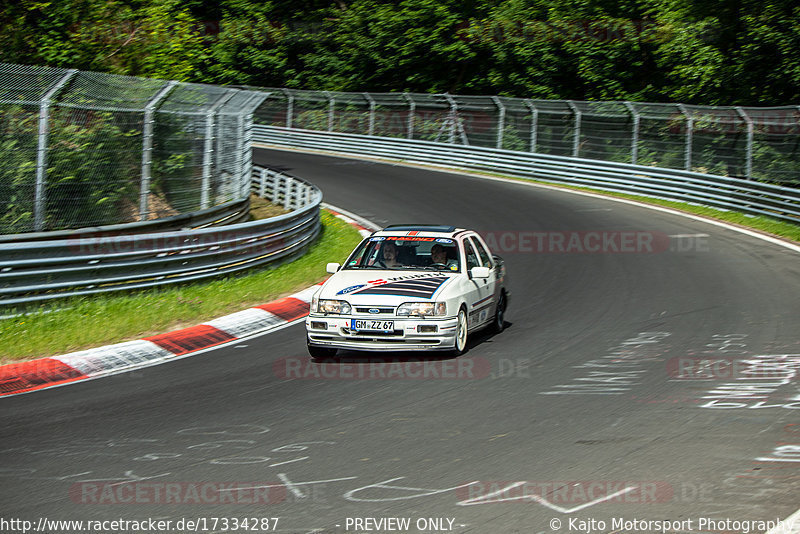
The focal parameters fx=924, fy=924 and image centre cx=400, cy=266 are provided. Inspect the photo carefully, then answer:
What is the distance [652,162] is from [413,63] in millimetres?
19126

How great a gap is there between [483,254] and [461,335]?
201 centimetres

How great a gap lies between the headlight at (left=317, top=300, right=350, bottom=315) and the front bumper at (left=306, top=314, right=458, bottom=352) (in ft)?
0.25

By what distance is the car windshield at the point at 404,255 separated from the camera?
10.9 meters

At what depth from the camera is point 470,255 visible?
11367 mm

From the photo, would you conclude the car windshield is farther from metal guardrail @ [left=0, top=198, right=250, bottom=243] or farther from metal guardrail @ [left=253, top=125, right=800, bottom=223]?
metal guardrail @ [left=253, top=125, right=800, bottom=223]

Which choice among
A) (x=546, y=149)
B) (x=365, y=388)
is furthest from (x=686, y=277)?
(x=546, y=149)

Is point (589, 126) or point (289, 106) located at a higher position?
point (589, 126)

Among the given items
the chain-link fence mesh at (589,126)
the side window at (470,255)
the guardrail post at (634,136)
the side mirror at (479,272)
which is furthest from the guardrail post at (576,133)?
the side mirror at (479,272)

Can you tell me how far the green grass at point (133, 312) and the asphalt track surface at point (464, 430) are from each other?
1.38m

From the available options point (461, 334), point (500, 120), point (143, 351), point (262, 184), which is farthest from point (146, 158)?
point (500, 120)

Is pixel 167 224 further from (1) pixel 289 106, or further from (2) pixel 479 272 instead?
(1) pixel 289 106

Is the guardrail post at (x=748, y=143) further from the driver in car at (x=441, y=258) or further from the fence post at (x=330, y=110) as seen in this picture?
the fence post at (x=330, y=110)

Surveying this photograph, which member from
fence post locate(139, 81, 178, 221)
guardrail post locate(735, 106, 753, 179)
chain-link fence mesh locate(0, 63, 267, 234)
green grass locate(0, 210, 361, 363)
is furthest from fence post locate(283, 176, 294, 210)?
guardrail post locate(735, 106, 753, 179)

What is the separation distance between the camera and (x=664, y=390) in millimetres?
8602
